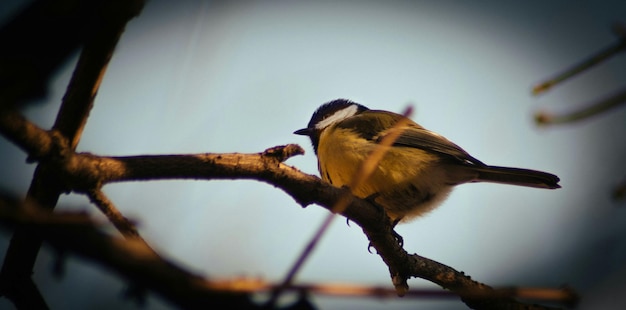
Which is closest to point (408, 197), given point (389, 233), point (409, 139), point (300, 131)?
point (409, 139)

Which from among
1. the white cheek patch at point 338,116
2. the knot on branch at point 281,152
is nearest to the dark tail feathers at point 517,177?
the white cheek patch at point 338,116

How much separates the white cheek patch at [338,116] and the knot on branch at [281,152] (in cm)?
291

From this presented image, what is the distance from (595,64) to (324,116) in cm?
432

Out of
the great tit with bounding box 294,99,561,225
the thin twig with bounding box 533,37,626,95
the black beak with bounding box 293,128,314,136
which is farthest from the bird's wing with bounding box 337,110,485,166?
the thin twig with bounding box 533,37,626,95

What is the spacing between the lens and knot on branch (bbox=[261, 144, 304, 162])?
2276mm

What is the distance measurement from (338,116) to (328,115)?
0.11 meters

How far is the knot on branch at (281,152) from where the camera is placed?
2.28 metres

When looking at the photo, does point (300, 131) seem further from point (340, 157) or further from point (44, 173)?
point (44, 173)

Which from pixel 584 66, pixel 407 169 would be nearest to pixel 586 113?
pixel 584 66

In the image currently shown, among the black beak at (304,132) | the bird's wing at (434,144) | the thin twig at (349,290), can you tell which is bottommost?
the thin twig at (349,290)

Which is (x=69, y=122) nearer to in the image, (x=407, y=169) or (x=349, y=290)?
(x=349, y=290)

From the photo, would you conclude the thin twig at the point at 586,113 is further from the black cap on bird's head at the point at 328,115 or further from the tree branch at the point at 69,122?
the black cap on bird's head at the point at 328,115

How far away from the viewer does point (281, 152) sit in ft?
7.54

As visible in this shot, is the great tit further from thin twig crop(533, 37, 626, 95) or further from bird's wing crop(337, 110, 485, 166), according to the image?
thin twig crop(533, 37, 626, 95)
